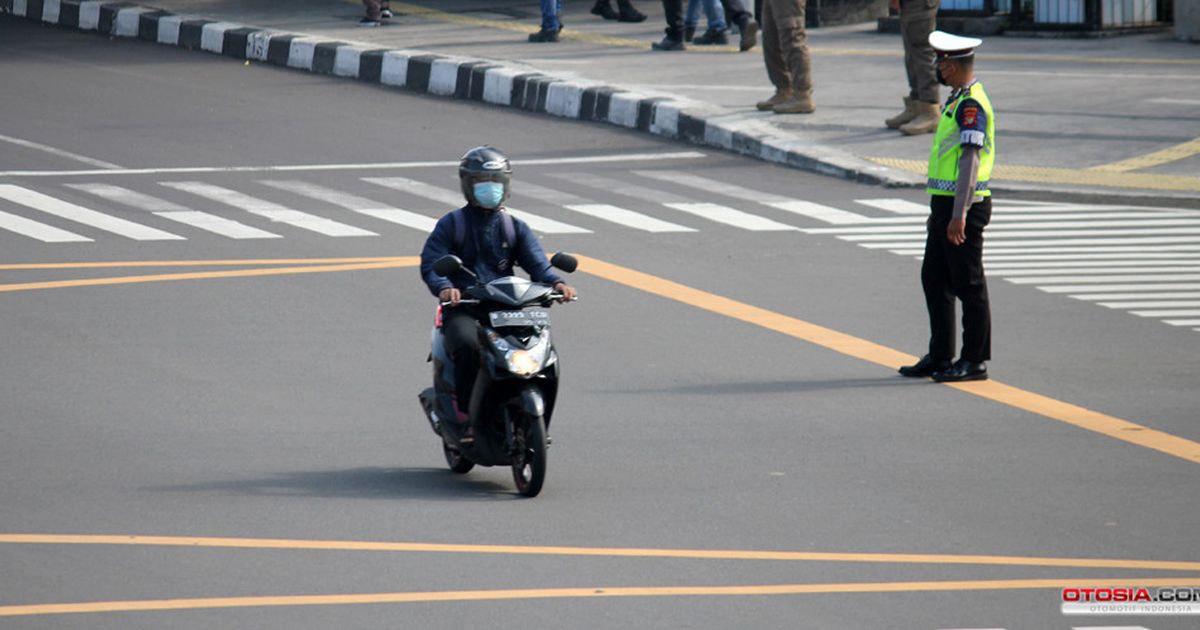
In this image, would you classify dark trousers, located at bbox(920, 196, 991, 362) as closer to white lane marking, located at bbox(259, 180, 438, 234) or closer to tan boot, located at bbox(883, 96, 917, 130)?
white lane marking, located at bbox(259, 180, 438, 234)

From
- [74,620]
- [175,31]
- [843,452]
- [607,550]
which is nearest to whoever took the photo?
[74,620]

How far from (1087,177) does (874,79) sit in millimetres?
5038

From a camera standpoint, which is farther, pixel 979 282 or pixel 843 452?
pixel 979 282

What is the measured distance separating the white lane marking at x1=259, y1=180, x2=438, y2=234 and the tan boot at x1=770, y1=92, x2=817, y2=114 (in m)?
4.71

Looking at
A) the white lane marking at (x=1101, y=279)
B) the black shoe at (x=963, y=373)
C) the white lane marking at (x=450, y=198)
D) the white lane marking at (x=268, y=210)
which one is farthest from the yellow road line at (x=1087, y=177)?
the black shoe at (x=963, y=373)

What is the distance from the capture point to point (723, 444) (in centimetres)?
906

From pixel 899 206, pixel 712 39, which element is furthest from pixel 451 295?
pixel 712 39

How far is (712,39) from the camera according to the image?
2338cm

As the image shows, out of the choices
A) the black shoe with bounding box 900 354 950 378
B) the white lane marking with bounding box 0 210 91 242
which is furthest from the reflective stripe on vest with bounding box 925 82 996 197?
the white lane marking with bounding box 0 210 91 242

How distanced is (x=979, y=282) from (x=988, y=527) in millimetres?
3153

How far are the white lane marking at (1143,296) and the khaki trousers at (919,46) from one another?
5.19 m

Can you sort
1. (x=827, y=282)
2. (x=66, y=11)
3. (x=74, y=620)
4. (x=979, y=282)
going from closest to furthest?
1. (x=74, y=620)
2. (x=979, y=282)
3. (x=827, y=282)
4. (x=66, y=11)

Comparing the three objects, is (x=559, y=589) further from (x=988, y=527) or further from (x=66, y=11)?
(x=66, y=11)

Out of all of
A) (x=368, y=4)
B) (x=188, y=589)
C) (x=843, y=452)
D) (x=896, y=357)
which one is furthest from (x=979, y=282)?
(x=368, y=4)
